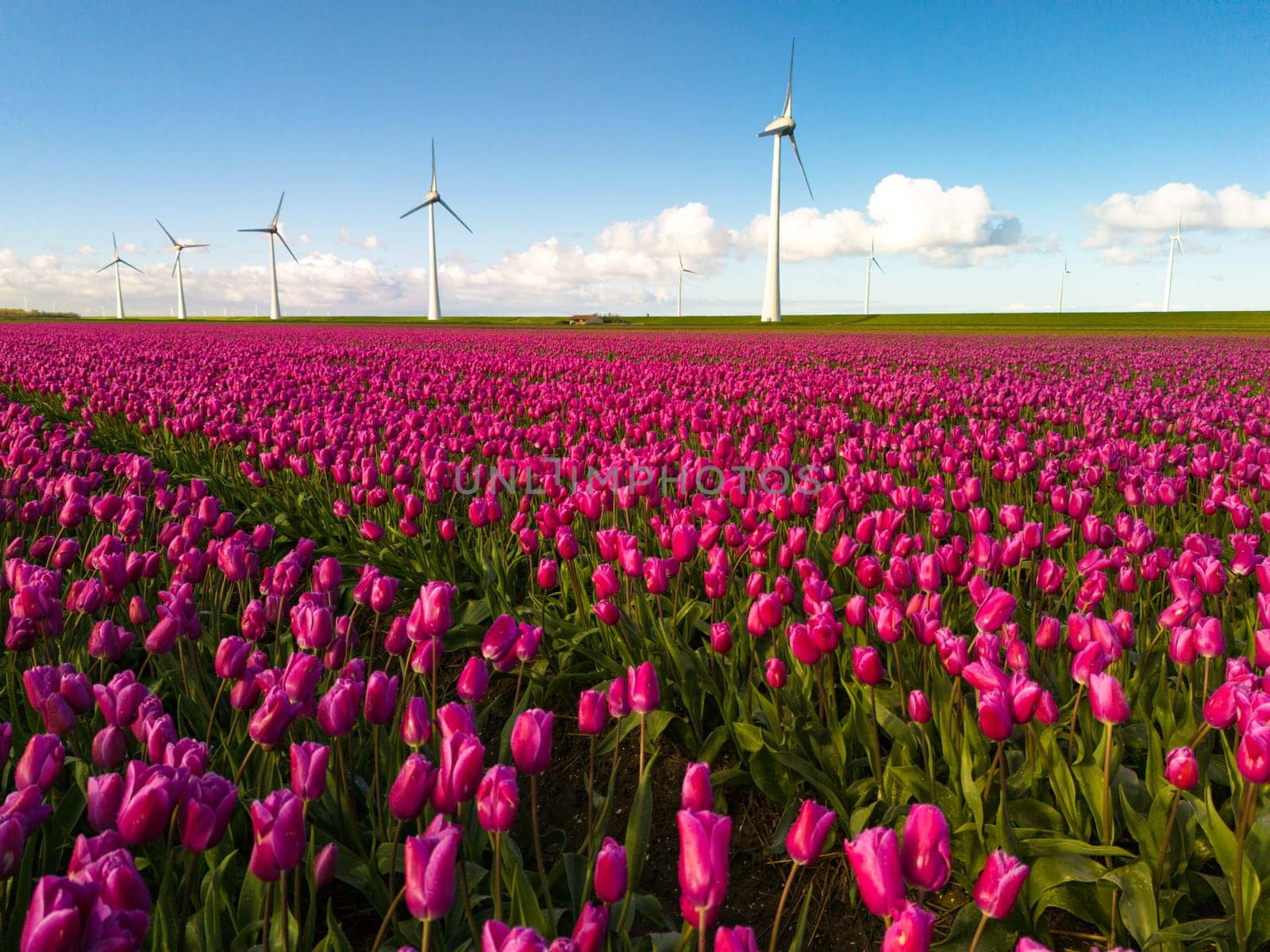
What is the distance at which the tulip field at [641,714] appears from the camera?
1694 millimetres

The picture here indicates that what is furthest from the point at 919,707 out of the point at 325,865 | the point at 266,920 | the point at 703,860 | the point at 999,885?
the point at 266,920

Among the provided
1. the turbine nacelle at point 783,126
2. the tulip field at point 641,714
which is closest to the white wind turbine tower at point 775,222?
the turbine nacelle at point 783,126

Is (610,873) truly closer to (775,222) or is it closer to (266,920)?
(266,920)

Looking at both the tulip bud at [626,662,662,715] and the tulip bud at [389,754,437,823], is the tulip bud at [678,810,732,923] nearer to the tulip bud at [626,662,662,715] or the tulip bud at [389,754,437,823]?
the tulip bud at [389,754,437,823]

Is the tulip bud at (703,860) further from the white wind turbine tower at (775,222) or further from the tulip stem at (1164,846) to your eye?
the white wind turbine tower at (775,222)

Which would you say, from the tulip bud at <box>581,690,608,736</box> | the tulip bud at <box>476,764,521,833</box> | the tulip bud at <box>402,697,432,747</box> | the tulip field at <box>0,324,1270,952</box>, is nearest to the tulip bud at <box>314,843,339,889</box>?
the tulip field at <box>0,324,1270,952</box>

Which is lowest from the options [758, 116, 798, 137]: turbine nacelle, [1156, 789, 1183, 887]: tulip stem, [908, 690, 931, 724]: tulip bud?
[1156, 789, 1183, 887]: tulip stem

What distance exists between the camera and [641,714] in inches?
107

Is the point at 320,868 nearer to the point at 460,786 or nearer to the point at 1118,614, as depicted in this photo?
the point at 460,786

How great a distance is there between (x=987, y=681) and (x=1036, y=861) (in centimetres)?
69

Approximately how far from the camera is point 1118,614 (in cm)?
257

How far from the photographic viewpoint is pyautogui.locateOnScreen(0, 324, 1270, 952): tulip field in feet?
5.56

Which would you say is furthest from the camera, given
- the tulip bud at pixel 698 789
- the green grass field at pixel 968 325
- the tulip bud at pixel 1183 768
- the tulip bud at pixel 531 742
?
the green grass field at pixel 968 325

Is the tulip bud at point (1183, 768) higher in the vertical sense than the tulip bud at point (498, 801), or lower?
lower
